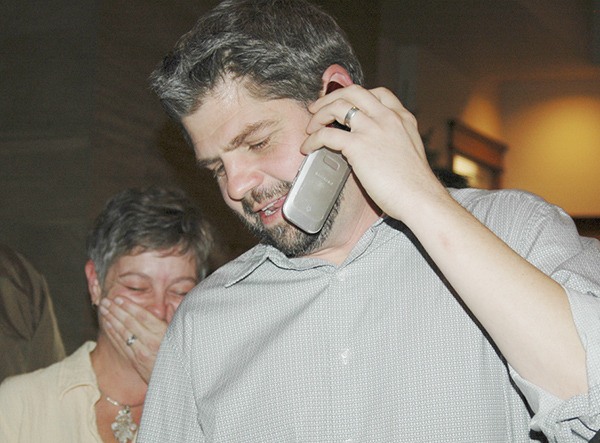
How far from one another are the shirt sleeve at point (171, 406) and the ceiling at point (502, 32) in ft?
11.5

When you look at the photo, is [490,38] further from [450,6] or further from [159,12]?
[159,12]

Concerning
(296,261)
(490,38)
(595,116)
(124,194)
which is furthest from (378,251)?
(595,116)

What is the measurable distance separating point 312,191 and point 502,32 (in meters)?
4.21

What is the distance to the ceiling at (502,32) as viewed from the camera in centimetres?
459

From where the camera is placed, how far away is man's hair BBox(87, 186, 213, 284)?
203cm

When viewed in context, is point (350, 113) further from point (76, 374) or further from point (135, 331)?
point (76, 374)

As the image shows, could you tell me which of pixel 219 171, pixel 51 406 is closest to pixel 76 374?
pixel 51 406

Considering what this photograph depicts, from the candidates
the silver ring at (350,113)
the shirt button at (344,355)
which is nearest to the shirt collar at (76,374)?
the shirt button at (344,355)

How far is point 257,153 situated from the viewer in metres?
1.25

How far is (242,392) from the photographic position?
1.20 metres

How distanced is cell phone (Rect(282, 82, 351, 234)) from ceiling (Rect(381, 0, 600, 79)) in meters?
3.45

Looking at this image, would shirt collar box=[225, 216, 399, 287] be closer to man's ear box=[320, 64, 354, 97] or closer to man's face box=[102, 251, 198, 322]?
man's ear box=[320, 64, 354, 97]

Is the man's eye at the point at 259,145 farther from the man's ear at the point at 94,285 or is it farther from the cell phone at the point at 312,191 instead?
the man's ear at the point at 94,285

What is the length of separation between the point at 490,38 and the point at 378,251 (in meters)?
4.30
